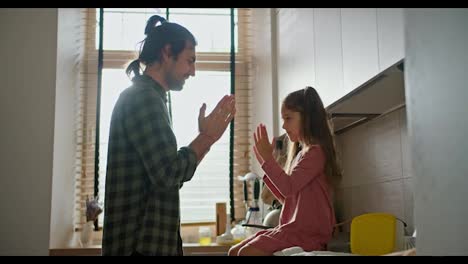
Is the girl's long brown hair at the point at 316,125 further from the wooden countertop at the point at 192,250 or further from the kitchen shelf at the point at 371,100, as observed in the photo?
the wooden countertop at the point at 192,250

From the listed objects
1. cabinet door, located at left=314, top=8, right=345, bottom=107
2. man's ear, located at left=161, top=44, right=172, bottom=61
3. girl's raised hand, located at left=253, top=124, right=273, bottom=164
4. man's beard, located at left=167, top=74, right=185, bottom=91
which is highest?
cabinet door, located at left=314, top=8, right=345, bottom=107

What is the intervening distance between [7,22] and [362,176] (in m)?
1.55

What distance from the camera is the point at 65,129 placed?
7.80 feet

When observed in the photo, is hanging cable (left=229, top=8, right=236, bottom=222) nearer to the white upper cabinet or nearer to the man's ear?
the white upper cabinet

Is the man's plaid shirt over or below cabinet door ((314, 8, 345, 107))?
below

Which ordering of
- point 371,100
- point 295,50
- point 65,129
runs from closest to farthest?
point 371,100 < point 295,50 < point 65,129

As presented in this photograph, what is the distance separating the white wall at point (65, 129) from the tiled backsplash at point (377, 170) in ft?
3.80

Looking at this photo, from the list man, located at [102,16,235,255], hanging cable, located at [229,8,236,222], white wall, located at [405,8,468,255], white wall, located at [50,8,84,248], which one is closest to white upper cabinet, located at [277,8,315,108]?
hanging cable, located at [229,8,236,222]

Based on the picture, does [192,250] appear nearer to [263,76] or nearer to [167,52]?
[263,76]

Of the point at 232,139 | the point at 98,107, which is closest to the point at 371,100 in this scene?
the point at 232,139

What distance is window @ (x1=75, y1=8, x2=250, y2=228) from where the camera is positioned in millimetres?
2613

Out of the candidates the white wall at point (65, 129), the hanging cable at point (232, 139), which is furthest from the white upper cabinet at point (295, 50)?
the white wall at point (65, 129)

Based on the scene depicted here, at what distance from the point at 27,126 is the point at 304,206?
1283 millimetres

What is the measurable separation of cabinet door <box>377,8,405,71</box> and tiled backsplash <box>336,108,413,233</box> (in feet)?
1.51
